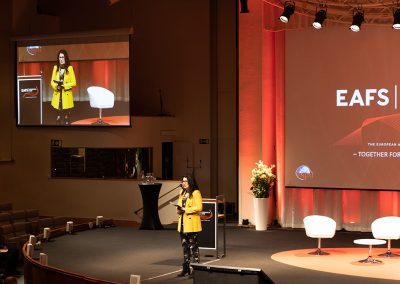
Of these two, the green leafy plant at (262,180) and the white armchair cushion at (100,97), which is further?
the white armchair cushion at (100,97)

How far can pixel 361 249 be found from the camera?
12648mm

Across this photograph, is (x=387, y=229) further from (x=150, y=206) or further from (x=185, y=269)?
(x=150, y=206)

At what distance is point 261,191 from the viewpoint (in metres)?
15.0

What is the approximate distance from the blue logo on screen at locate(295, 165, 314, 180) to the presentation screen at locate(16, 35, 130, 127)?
380cm

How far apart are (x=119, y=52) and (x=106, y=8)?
3.13m

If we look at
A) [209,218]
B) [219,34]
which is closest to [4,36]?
[219,34]

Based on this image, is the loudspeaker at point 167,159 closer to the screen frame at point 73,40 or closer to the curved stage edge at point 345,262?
the screen frame at point 73,40

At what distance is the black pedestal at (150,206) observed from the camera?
14848mm

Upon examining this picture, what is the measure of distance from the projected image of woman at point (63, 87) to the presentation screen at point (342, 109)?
4.91 m

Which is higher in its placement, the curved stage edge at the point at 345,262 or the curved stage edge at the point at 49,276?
the curved stage edge at the point at 49,276

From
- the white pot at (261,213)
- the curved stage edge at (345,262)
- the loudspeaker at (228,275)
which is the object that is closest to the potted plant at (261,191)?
the white pot at (261,213)

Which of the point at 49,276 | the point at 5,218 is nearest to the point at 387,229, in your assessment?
the point at 49,276

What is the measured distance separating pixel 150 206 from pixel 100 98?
3064 millimetres

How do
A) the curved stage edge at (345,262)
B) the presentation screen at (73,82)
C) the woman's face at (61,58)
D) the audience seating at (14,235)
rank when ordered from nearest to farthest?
1. the curved stage edge at (345,262)
2. the audience seating at (14,235)
3. the presentation screen at (73,82)
4. the woman's face at (61,58)
